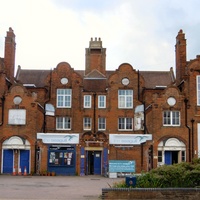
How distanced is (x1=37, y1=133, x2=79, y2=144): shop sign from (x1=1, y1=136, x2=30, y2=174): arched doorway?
1643mm

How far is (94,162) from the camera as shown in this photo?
4141 centimetres

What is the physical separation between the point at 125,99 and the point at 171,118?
18.3 feet

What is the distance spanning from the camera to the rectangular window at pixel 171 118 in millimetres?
40500

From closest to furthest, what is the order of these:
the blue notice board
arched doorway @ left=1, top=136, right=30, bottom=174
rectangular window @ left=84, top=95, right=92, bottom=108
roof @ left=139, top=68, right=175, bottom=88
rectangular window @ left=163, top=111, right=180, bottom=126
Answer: the blue notice board < arched doorway @ left=1, top=136, right=30, bottom=174 < rectangular window @ left=163, top=111, right=180, bottom=126 < rectangular window @ left=84, top=95, right=92, bottom=108 < roof @ left=139, top=68, right=175, bottom=88

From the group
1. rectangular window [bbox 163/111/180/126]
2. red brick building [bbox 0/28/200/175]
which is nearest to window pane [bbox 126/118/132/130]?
red brick building [bbox 0/28/200/175]

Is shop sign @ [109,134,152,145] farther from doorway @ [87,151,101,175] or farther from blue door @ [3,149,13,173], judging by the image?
blue door @ [3,149,13,173]

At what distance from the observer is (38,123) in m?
40.8

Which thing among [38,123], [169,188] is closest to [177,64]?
[38,123]

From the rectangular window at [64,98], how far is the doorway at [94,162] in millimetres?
5807

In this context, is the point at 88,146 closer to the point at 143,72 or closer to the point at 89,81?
the point at 89,81

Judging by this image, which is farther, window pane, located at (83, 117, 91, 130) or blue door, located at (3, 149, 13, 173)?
window pane, located at (83, 117, 91, 130)

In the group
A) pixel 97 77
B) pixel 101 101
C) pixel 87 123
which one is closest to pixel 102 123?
pixel 87 123

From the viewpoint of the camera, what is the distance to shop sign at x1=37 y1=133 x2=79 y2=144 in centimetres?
4000

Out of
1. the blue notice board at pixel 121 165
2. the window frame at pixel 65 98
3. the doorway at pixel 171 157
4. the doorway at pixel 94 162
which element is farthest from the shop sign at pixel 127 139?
the window frame at pixel 65 98
